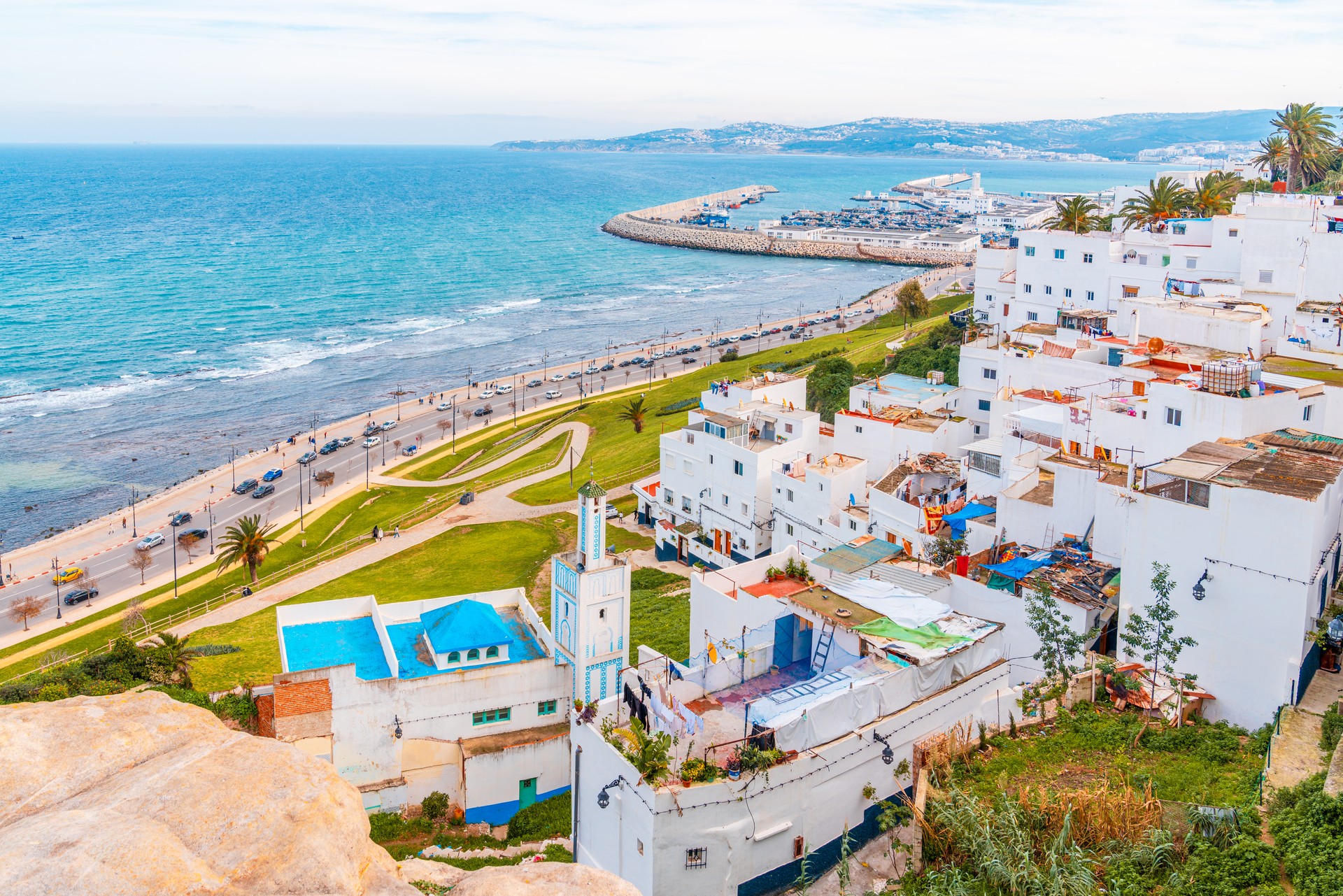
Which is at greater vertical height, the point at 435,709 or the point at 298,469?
the point at 435,709

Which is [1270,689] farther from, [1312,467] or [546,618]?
[546,618]

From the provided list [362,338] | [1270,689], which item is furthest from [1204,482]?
[362,338]

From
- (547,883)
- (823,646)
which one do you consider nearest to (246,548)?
(823,646)

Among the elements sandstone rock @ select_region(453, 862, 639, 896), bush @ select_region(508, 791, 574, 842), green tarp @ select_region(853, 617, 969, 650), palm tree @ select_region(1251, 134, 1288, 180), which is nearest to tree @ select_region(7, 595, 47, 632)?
bush @ select_region(508, 791, 574, 842)

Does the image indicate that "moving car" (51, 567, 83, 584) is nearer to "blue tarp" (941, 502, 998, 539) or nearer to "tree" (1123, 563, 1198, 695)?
"blue tarp" (941, 502, 998, 539)

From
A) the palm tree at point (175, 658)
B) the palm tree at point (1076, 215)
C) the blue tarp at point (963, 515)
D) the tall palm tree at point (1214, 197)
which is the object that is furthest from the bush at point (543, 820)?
the tall palm tree at point (1214, 197)

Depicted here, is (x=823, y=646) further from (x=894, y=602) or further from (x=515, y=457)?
(x=515, y=457)
